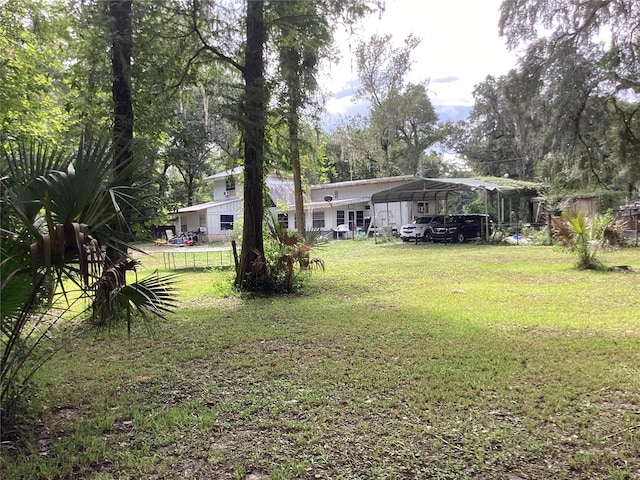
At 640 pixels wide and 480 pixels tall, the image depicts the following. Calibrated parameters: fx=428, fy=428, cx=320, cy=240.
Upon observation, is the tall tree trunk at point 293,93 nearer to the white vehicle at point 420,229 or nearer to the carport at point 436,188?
the carport at point 436,188

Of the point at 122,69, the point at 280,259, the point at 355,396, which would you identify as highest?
the point at 122,69

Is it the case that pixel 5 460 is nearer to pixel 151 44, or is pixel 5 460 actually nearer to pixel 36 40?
pixel 151 44

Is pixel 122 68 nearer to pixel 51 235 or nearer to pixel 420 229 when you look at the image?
pixel 51 235

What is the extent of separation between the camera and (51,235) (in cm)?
237

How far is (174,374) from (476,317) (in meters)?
4.28

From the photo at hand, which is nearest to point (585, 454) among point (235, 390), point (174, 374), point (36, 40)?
point (235, 390)

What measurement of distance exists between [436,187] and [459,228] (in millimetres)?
2583

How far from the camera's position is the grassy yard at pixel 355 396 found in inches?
105

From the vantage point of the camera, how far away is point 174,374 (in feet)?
14.3

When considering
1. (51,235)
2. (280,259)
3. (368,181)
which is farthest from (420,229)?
(51,235)

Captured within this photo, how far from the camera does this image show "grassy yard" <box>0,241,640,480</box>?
105 inches

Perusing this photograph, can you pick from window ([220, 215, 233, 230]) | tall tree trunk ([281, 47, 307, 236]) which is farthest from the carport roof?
tall tree trunk ([281, 47, 307, 236])

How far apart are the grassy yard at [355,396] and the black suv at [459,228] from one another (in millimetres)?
13869

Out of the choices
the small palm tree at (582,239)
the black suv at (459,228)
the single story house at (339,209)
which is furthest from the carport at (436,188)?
the small palm tree at (582,239)
